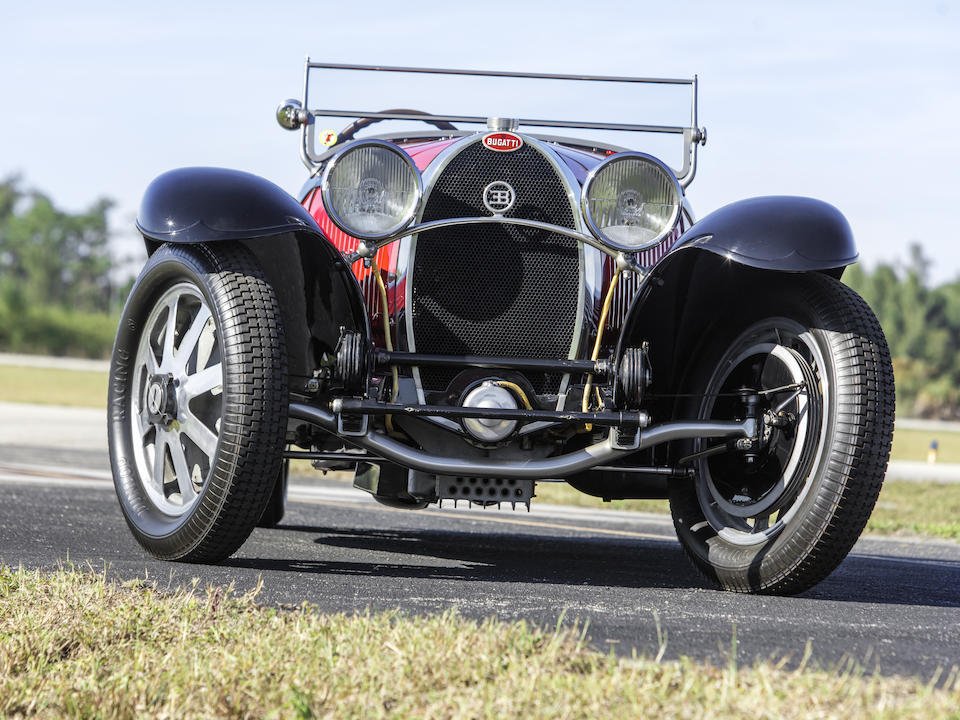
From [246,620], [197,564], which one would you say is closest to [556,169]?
[197,564]

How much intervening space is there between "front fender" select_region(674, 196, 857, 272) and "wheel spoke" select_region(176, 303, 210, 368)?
177 centimetres

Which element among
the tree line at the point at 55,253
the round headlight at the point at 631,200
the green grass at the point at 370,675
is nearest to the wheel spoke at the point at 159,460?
the green grass at the point at 370,675

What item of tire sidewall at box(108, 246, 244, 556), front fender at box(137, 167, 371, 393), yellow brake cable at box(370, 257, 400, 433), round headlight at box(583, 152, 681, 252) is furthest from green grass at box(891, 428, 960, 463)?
tire sidewall at box(108, 246, 244, 556)

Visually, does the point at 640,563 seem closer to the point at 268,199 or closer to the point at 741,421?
the point at 741,421

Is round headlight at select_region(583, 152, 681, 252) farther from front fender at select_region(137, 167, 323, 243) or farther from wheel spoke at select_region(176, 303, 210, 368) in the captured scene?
wheel spoke at select_region(176, 303, 210, 368)

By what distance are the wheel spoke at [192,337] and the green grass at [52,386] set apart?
25.2 metres

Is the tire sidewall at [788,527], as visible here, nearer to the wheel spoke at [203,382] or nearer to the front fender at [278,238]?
the front fender at [278,238]

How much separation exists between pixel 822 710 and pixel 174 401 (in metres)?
2.98

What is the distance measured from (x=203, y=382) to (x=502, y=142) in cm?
151

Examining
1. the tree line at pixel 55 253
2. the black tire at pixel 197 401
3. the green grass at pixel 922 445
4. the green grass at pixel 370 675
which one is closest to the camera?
the green grass at pixel 370 675

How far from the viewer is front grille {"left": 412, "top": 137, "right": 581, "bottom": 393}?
505 cm

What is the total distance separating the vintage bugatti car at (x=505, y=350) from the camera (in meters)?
4.36

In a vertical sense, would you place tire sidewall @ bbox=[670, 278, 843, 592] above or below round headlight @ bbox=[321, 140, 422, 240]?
below

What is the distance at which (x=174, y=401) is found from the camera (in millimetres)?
4781
